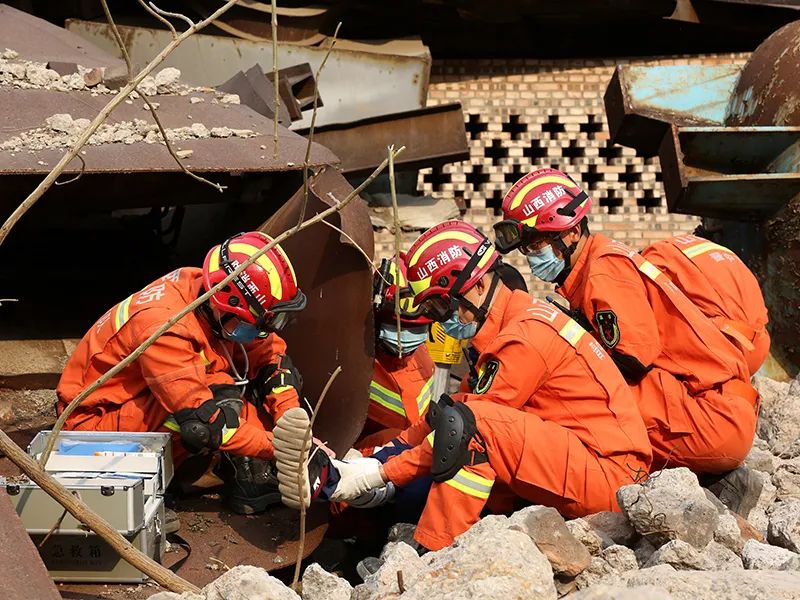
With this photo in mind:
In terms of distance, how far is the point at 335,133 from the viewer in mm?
6691

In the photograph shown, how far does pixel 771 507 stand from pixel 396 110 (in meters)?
4.09

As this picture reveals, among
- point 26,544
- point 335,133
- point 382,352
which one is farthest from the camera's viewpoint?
point 335,133

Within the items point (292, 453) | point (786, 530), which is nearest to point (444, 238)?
point (292, 453)

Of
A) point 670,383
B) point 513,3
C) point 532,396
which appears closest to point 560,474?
point 532,396

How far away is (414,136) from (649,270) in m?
2.68

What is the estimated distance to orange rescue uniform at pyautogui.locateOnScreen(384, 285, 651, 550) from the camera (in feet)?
12.7

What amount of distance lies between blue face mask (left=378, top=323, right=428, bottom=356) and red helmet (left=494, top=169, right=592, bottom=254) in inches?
21.1

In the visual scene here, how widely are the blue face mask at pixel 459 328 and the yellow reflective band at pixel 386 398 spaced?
87cm

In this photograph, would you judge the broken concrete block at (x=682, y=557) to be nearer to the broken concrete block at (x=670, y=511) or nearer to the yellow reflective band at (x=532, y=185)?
the broken concrete block at (x=670, y=511)

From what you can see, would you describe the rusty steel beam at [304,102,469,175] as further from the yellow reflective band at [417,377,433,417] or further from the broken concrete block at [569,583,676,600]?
the broken concrete block at [569,583,676,600]

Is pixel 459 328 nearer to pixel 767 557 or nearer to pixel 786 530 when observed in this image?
pixel 786 530

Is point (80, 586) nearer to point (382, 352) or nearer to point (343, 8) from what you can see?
point (382, 352)

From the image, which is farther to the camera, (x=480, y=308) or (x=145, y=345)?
(x=480, y=308)

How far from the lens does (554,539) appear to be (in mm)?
3111
